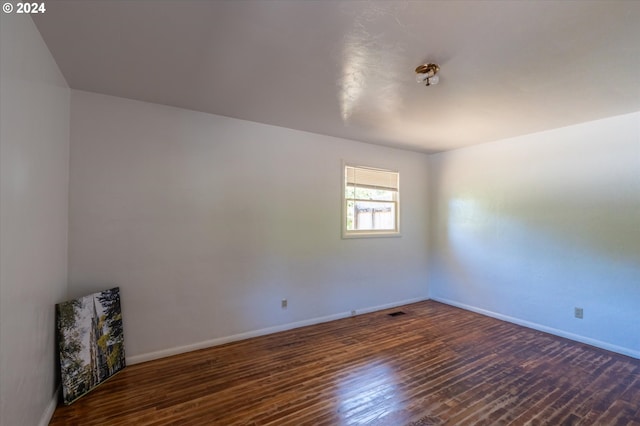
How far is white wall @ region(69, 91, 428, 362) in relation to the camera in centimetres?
274

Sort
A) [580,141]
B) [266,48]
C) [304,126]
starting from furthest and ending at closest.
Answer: [304,126] → [580,141] → [266,48]

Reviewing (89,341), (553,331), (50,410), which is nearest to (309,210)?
(89,341)

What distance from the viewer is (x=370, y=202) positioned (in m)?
4.65

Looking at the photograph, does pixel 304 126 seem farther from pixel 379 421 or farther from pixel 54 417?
pixel 54 417

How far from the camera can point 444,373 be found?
2.68m

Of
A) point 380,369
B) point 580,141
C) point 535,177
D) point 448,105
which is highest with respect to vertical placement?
point 448,105

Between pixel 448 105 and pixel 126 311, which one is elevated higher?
pixel 448 105

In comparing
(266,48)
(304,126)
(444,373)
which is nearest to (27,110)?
(266,48)

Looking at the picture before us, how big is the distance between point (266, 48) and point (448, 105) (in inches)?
78.2

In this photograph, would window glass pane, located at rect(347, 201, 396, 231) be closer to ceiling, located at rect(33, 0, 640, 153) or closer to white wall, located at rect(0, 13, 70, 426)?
ceiling, located at rect(33, 0, 640, 153)

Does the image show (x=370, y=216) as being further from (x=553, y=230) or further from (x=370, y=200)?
(x=553, y=230)

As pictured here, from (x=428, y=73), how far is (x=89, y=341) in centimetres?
366

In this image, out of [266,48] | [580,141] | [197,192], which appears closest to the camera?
[266,48]

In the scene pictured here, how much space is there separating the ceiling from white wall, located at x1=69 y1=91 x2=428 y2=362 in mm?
426
